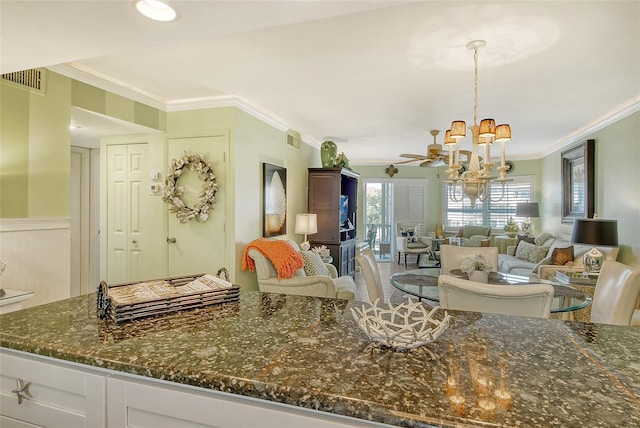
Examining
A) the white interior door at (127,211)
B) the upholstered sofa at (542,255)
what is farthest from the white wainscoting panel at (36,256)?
the upholstered sofa at (542,255)

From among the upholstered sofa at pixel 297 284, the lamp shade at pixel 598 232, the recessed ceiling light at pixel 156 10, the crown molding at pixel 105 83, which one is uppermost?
the crown molding at pixel 105 83

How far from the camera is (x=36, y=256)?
2.75 metres

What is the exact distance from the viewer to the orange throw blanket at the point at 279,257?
12.1 feet

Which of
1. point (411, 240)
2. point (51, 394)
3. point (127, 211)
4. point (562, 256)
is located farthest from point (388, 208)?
point (51, 394)

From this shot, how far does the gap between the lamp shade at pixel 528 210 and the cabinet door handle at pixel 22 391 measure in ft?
25.6

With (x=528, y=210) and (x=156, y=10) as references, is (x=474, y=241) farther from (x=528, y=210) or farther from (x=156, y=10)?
(x=156, y=10)

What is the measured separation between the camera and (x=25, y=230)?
266 centimetres

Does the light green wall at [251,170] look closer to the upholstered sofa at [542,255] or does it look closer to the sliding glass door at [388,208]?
the upholstered sofa at [542,255]

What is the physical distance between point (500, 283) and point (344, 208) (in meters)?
3.71

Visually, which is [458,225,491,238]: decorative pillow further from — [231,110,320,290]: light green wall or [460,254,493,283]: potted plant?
[460,254,493,283]: potted plant

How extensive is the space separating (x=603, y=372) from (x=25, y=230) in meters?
3.43

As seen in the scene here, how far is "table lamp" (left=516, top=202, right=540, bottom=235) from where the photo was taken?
23.1ft

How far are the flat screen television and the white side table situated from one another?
14.2 feet

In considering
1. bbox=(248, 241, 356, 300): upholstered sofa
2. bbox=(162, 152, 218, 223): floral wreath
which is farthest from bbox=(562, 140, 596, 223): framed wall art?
bbox=(162, 152, 218, 223): floral wreath
